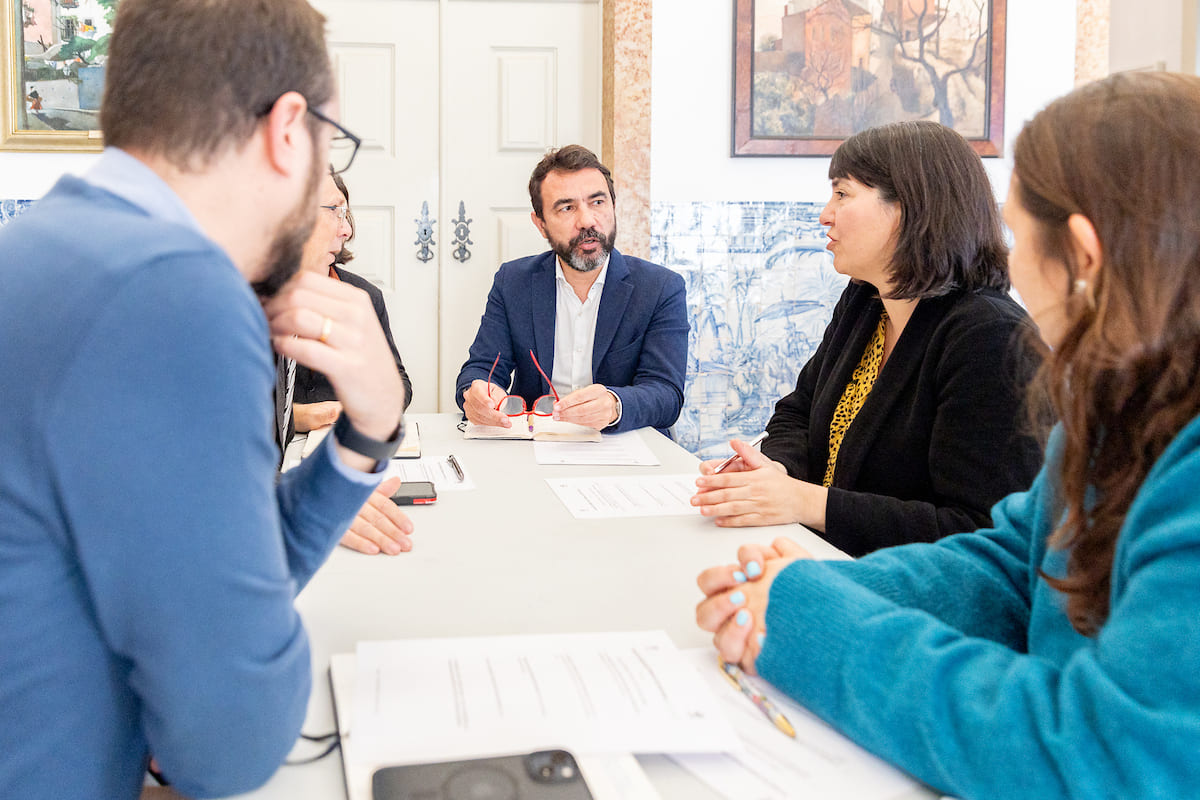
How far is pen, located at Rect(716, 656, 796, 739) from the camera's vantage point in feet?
2.65

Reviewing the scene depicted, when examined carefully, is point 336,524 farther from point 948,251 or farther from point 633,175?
point 633,175

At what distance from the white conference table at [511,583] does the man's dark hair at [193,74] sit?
51 cm

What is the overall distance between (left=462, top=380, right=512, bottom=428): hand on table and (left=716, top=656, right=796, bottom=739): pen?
1.42 m

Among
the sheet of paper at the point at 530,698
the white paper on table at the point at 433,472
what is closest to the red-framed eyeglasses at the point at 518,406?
the white paper on table at the point at 433,472

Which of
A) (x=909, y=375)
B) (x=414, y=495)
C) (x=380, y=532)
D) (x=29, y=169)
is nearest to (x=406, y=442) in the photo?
(x=414, y=495)

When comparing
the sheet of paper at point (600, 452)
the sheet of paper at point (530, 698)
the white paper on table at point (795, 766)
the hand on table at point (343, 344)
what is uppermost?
the hand on table at point (343, 344)

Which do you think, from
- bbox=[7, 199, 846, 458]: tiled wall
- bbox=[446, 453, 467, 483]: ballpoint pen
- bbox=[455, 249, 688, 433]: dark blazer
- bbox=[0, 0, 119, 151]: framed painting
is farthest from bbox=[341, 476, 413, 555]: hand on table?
bbox=[0, 0, 119, 151]: framed painting

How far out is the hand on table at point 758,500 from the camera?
1.47 meters

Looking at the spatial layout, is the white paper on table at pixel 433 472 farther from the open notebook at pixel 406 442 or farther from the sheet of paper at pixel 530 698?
the sheet of paper at pixel 530 698

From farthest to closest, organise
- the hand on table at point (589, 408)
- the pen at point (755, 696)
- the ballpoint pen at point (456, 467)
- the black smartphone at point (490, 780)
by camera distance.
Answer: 1. the hand on table at point (589, 408)
2. the ballpoint pen at point (456, 467)
3. the pen at point (755, 696)
4. the black smartphone at point (490, 780)

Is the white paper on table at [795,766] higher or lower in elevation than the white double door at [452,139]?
lower

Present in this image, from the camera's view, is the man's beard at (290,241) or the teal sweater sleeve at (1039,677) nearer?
the teal sweater sleeve at (1039,677)

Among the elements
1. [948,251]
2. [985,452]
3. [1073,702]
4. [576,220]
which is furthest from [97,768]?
[576,220]

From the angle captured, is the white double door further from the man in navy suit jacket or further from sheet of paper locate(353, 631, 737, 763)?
sheet of paper locate(353, 631, 737, 763)
